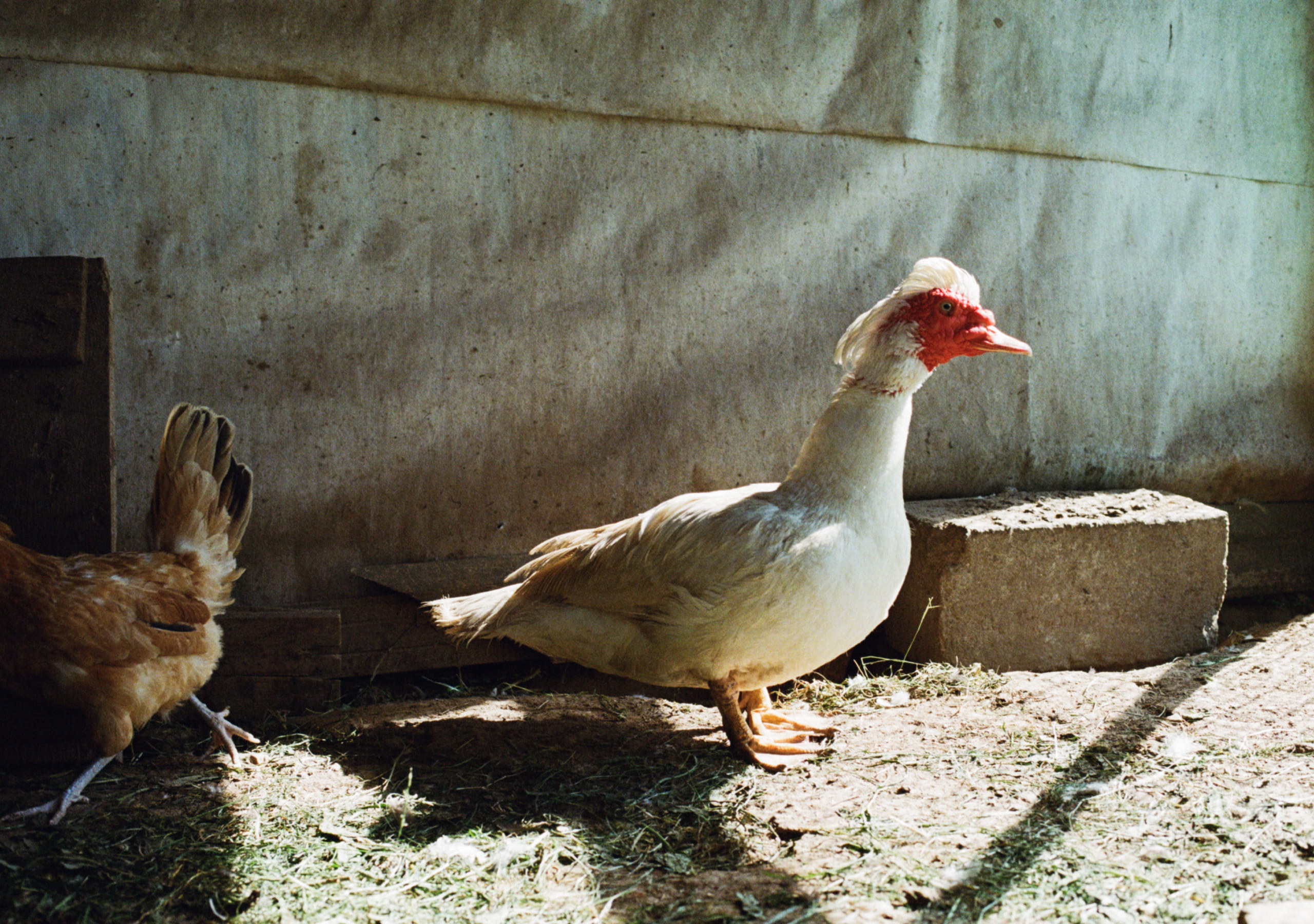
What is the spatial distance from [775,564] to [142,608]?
2097 mm

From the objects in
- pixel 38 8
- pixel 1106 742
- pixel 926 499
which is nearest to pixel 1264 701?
pixel 1106 742

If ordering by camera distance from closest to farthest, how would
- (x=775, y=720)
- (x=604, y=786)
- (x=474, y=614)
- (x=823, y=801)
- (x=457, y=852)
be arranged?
1. (x=457, y=852)
2. (x=823, y=801)
3. (x=604, y=786)
4. (x=474, y=614)
5. (x=775, y=720)

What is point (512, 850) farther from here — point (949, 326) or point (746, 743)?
point (949, 326)

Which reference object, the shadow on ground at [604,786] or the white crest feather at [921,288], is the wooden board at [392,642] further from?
the white crest feather at [921,288]

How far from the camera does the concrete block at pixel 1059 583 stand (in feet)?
14.4

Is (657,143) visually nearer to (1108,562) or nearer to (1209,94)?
(1108,562)

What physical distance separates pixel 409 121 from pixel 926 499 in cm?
303

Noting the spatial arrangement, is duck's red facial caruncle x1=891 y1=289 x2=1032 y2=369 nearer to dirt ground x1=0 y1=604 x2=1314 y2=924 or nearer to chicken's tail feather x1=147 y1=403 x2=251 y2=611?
dirt ground x1=0 y1=604 x2=1314 y2=924

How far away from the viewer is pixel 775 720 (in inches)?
153

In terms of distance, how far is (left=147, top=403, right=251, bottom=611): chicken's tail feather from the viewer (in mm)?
3469

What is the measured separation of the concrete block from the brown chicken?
9.51ft

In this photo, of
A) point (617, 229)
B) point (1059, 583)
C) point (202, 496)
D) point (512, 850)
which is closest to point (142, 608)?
point (202, 496)

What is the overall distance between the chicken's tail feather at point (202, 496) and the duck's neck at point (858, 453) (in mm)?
2057

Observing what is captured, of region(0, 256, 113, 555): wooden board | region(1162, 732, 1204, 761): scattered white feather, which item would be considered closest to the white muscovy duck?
region(1162, 732, 1204, 761): scattered white feather
